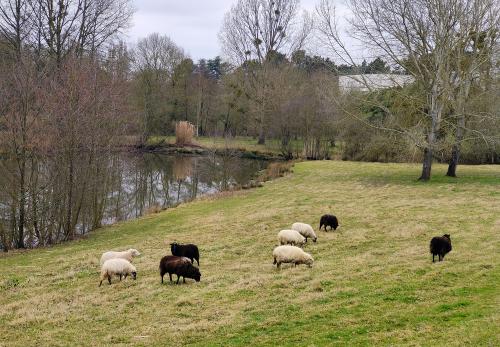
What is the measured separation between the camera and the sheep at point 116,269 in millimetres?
13078

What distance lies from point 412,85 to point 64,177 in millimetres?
21921

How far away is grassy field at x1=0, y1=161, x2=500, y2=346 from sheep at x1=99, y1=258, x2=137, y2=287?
349 millimetres

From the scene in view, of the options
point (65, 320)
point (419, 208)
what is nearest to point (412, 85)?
point (419, 208)

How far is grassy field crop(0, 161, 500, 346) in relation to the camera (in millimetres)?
8852

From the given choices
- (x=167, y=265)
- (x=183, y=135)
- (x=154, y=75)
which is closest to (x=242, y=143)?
(x=183, y=135)

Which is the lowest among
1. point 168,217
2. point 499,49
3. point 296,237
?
point 168,217

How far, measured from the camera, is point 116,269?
13.1m

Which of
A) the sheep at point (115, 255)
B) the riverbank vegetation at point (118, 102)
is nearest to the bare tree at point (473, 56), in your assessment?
the riverbank vegetation at point (118, 102)

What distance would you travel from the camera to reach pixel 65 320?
10633 millimetres

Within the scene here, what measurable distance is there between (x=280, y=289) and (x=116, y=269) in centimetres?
486

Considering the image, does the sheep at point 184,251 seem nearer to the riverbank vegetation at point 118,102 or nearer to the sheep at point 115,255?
the sheep at point 115,255

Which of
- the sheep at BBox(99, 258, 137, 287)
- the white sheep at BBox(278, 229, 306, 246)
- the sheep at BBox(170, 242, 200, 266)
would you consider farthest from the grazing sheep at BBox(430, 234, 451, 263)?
the sheep at BBox(99, 258, 137, 287)

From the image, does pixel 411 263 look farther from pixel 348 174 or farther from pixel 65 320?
pixel 348 174

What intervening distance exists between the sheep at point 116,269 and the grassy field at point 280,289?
349 millimetres
